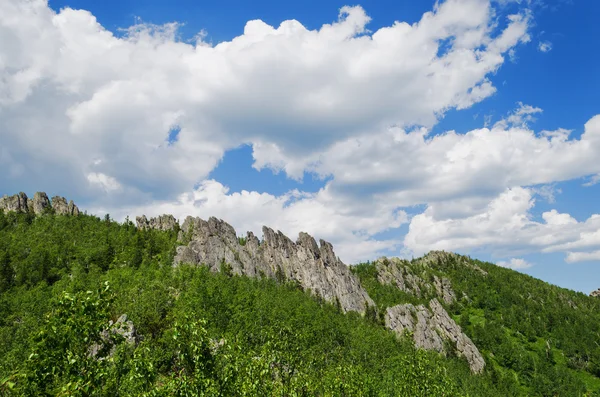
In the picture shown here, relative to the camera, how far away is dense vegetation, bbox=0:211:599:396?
13.6 m

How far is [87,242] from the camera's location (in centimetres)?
19700

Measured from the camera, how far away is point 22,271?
156375 millimetres

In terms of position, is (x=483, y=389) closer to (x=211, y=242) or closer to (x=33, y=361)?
(x=211, y=242)

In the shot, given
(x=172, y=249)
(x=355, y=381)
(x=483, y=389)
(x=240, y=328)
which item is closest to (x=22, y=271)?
(x=172, y=249)

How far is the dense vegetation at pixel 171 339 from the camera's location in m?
13.6

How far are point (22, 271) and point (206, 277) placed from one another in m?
79.7

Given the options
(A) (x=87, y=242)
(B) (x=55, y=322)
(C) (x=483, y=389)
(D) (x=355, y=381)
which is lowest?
(C) (x=483, y=389)

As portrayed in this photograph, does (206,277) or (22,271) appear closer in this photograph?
(206,277)

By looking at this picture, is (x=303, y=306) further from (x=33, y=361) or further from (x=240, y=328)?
(x=33, y=361)

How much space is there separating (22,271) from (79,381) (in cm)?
18213

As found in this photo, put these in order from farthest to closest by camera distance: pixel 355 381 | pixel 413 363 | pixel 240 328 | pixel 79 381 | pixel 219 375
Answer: pixel 240 328, pixel 355 381, pixel 413 363, pixel 219 375, pixel 79 381

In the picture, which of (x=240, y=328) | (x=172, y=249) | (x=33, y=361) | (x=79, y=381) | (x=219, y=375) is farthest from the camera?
(x=172, y=249)

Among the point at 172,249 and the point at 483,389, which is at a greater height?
the point at 172,249

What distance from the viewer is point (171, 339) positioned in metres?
71.9
